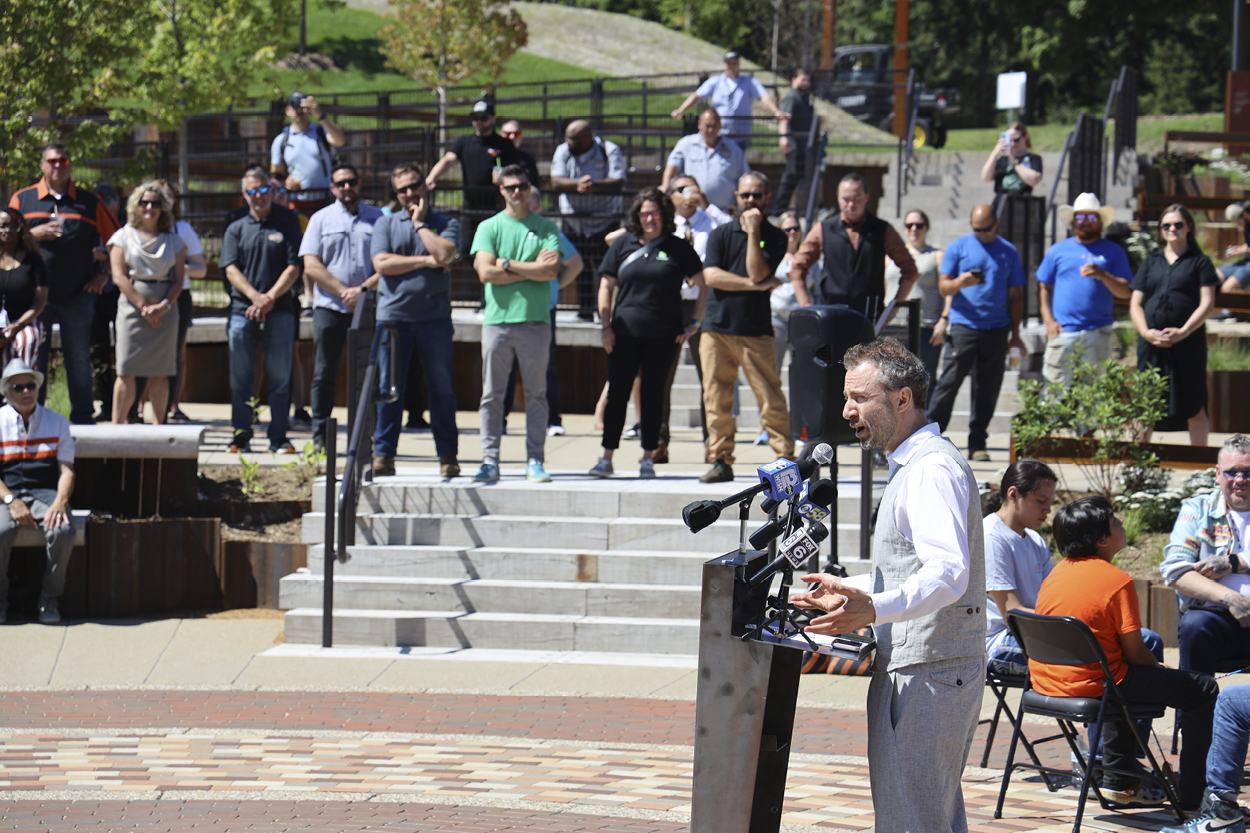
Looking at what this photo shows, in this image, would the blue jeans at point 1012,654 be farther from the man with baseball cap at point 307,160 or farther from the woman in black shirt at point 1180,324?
the man with baseball cap at point 307,160

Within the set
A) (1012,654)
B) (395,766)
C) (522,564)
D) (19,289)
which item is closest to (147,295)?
(19,289)

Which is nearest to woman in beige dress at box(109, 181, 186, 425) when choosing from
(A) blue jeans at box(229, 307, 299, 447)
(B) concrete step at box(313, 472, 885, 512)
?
(A) blue jeans at box(229, 307, 299, 447)

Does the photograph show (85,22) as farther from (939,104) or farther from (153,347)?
(939,104)

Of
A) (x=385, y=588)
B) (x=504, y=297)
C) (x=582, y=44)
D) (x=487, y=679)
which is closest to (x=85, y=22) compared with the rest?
(x=504, y=297)

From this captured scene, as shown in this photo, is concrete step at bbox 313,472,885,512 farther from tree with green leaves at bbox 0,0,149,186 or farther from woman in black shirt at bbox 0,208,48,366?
tree with green leaves at bbox 0,0,149,186

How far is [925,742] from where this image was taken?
3771 millimetres

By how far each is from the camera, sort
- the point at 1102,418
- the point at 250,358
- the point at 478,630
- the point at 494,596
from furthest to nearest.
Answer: the point at 250,358 < the point at 1102,418 < the point at 494,596 < the point at 478,630

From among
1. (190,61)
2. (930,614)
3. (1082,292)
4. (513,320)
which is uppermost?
(190,61)

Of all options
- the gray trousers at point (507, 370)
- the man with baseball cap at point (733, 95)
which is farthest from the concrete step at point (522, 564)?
the man with baseball cap at point (733, 95)

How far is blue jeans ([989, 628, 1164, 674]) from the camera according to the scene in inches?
242

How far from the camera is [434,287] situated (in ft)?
31.9

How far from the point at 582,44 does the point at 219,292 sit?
32.1 m

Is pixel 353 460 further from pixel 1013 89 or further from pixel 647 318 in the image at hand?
pixel 1013 89

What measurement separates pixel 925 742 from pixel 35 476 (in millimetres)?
6881
